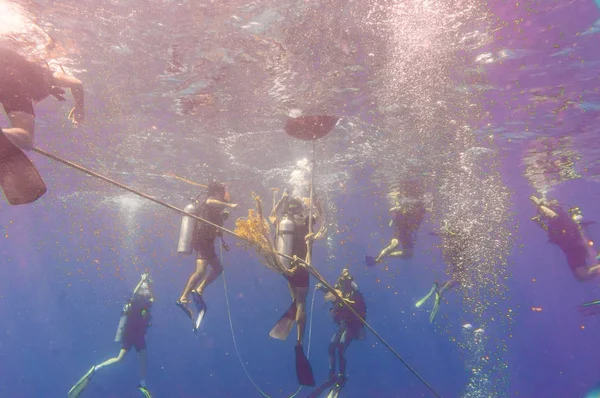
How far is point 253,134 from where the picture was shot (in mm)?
15328

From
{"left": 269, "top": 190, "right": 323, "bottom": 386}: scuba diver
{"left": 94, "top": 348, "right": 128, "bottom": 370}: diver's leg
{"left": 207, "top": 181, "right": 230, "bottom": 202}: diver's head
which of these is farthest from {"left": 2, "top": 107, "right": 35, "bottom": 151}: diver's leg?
{"left": 94, "top": 348, "right": 128, "bottom": 370}: diver's leg

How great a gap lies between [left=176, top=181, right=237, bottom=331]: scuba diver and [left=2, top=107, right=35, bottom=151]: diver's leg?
13.6 ft

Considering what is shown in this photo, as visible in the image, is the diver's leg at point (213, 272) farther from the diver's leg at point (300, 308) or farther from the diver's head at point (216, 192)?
the diver's leg at point (300, 308)

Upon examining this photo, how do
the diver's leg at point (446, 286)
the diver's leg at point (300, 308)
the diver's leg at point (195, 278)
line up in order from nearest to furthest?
1. the diver's leg at point (300, 308)
2. the diver's leg at point (195, 278)
3. the diver's leg at point (446, 286)

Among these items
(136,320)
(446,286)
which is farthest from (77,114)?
(446,286)

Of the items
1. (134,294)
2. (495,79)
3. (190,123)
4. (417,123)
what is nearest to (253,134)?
(190,123)

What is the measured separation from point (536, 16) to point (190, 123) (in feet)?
41.8

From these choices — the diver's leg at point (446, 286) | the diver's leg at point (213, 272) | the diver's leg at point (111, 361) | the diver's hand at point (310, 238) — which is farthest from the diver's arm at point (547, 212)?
the diver's leg at point (111, 361)

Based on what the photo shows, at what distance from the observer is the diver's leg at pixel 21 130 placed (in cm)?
322

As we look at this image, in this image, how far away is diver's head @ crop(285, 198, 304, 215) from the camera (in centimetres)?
680

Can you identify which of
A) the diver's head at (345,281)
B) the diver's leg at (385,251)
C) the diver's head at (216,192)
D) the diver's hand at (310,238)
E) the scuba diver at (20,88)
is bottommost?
the diver's leg at (385,251)

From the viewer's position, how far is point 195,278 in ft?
27.8

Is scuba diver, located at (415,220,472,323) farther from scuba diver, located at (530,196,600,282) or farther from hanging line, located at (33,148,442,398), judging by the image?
hanging line, located at (33,148,442,398)

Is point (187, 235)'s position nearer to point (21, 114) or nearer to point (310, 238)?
point (310, 238)
